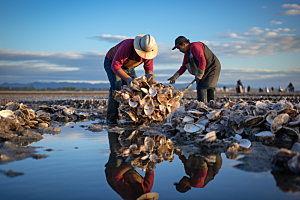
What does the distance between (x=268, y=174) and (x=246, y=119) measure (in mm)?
1558

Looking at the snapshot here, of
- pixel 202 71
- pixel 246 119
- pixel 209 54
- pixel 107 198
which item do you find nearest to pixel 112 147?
pixel 107 198

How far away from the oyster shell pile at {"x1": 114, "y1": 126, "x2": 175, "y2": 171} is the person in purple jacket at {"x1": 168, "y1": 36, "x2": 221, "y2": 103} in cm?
233

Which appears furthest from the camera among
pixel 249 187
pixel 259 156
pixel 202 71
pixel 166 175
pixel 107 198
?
pixel 202 71

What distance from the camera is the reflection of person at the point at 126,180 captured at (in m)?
1.59

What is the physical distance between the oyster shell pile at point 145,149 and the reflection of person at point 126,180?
116 mm

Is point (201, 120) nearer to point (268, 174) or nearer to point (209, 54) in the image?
point (268, 174)

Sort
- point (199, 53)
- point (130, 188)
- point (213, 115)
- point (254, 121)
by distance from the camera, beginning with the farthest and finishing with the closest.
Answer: point (199, 53) → point (213, 115) → point (254, 121) → point (130, 188)

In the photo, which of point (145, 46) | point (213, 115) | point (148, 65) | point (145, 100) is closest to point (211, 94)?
point (148, 65)

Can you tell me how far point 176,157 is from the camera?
2434mm

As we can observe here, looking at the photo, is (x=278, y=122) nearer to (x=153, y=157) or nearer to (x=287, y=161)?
(x=287, y=161)

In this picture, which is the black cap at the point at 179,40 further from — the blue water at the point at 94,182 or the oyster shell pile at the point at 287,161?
the oyster shell pile at the point at 287,161

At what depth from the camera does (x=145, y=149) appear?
281cm

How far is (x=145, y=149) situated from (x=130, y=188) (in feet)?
3.76

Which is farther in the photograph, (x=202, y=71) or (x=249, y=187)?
(x=202, y=71)
